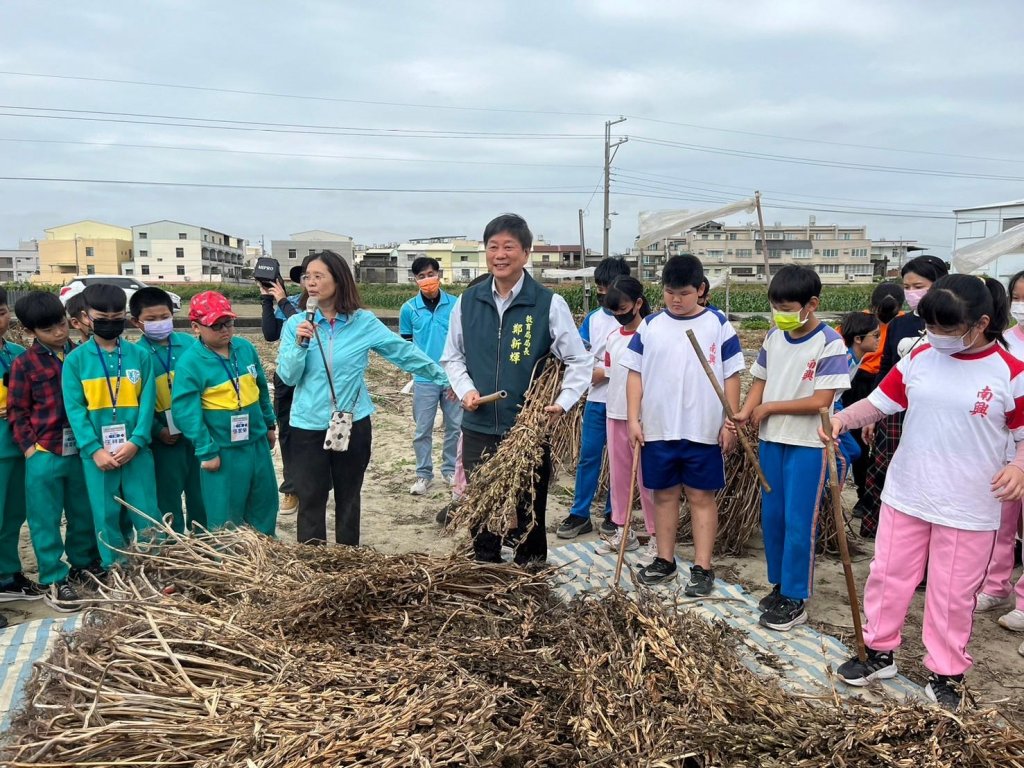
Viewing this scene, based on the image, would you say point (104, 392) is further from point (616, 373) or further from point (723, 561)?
point (723, 561)

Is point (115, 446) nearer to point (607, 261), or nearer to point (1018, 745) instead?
point (607, 261)

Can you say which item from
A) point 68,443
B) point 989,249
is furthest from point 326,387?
point 989,249

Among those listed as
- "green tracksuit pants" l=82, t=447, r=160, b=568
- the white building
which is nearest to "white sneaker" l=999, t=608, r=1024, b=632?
"green tracksuit pants" l=82, t=447, r=160, b=568

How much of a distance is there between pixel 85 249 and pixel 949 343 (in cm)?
7934

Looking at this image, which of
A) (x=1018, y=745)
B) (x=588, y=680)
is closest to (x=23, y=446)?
(x=588, y=680)

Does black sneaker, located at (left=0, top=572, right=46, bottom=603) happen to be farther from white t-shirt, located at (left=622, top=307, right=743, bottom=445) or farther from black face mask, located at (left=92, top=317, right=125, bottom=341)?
white t-shirt, located at (left=622, top=307, right=743, bottom=445)

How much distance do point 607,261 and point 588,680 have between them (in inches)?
127

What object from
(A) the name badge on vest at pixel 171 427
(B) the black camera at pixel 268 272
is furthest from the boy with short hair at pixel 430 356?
(A) the name badge on vest at pixel 171 427

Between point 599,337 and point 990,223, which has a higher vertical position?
point 990,223

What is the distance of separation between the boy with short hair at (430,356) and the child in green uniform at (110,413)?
86.0 inches

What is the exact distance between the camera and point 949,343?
2.46 m

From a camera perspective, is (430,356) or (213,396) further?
(430,356)

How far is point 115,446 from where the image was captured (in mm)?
3549

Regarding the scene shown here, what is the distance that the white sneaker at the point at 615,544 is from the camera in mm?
4156
